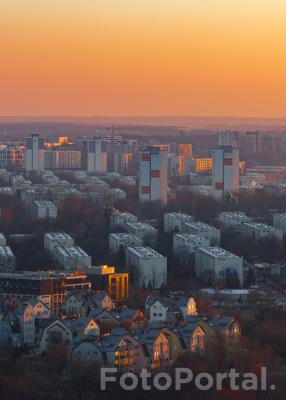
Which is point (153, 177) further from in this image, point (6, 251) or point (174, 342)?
point (174, 342)

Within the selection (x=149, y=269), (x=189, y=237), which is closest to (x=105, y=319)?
(x=149, y=269)

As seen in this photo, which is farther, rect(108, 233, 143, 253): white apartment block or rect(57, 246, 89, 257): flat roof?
rect(108, 233, 143, 253): white apartment block

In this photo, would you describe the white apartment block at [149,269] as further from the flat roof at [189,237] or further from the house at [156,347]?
the house at [156,347]

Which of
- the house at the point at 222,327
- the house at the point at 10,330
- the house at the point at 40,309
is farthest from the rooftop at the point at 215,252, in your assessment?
the house at the point at 10,330

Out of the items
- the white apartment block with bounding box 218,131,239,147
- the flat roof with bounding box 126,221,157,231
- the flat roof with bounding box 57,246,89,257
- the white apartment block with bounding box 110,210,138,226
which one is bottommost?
the white apartment block with bounding box 110,210,138,226

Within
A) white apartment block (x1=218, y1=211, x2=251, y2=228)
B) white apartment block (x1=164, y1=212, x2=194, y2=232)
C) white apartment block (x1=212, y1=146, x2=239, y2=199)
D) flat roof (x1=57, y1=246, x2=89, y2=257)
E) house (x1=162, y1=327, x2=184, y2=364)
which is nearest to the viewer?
house (x1=162, y1=327, x2=184, y2=364)

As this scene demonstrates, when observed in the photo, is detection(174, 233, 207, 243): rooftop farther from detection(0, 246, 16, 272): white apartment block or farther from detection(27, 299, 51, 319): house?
detection(27, 299, 51, 319): house

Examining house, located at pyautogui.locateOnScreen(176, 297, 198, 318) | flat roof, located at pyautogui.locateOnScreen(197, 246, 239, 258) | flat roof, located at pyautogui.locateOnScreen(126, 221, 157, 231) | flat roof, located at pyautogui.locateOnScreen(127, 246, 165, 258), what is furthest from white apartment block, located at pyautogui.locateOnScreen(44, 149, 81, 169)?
house, located at pyautogui.locateOnScreen(176, 297, 198, 318)
